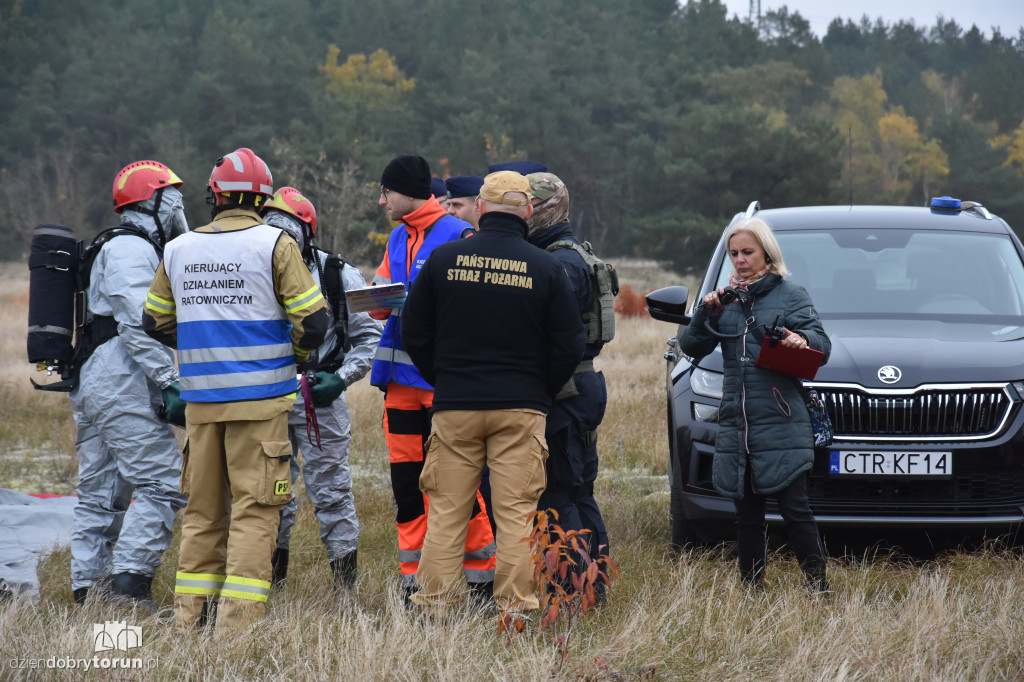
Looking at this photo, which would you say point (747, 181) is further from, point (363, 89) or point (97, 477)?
point (97, 477)

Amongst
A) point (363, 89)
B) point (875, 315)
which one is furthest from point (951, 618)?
point (363, 89)

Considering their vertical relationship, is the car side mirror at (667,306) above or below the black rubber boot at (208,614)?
above

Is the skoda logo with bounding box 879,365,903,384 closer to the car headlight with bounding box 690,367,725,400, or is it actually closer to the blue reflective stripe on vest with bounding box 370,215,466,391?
the car headlight with bounding box 690,367,725,400

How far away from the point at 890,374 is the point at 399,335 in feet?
7.09

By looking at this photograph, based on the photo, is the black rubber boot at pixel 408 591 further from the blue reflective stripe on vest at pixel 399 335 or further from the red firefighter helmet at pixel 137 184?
the red firefighter helmet at pixel 137 184

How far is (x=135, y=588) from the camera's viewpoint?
4699mm

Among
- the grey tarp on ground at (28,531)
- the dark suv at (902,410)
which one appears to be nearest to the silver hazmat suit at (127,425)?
the grey tarp on ground at (28,531)

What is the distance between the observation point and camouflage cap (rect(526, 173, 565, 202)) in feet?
14.6

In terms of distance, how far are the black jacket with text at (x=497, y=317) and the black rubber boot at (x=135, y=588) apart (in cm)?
163

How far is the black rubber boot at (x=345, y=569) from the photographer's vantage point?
5012 millimetres

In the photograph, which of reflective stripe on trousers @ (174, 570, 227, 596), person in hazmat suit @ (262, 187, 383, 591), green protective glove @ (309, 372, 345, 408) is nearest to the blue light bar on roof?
person in hazmat suit @ (262, 187, 383, 591)

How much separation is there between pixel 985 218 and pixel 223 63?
43.6 meters

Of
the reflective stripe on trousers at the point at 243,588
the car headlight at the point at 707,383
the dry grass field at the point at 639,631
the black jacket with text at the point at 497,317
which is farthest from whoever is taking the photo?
the car headlight at the point at 707,383

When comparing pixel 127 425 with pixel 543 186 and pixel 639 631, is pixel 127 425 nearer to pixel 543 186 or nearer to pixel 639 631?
pixel 543 186
